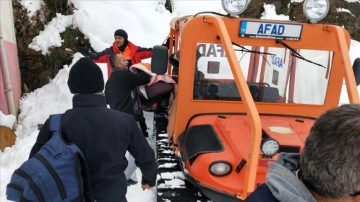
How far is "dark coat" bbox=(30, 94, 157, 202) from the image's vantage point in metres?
2.51

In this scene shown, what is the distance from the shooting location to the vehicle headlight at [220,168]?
3.45 metres

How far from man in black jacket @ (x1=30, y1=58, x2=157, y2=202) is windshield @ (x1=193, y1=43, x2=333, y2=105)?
164 cm

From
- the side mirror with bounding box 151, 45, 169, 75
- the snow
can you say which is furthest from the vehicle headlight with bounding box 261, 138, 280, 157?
the snow

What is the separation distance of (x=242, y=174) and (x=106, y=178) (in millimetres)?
1272

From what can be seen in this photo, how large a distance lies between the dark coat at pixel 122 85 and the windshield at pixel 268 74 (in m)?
0.85

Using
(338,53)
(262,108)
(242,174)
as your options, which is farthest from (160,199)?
(338,53)

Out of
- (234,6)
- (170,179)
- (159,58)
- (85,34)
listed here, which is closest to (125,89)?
(159,58)

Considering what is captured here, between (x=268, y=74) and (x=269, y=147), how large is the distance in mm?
1042

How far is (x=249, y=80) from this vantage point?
13.8ft

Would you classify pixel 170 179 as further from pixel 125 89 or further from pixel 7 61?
pixel 7 61

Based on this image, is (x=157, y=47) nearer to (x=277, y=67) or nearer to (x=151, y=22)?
(x=277, y=67)

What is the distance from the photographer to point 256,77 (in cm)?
420

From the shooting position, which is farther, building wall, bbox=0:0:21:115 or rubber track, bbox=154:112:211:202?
building wall, bbox=0:0:21:115

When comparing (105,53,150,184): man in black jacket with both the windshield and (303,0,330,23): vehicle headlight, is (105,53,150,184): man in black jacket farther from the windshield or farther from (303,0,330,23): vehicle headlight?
(303,0,330,23): vehicle headlight
